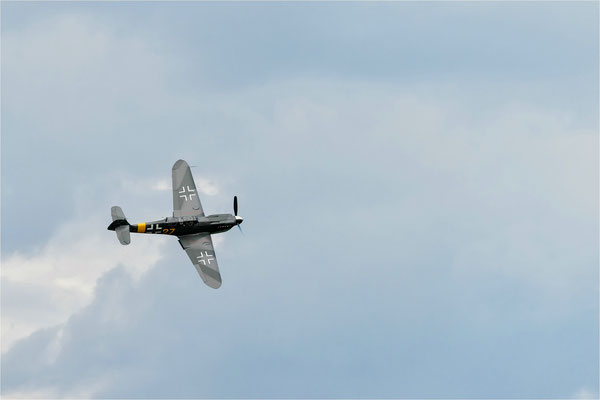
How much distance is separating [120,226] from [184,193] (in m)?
9.43

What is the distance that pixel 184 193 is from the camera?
13688 cm

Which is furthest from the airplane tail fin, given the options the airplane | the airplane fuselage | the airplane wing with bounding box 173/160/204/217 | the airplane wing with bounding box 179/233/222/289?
the airplane wing with bounding box 173/160/204/217

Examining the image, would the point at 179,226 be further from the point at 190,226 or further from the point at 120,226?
the point at 120,226

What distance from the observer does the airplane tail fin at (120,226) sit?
5128 inches

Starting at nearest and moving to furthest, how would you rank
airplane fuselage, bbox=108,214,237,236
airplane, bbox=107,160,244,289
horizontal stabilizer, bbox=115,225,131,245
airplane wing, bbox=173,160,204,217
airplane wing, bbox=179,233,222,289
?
airplane wing, bbox=179,233,222,289 → airplane, bbox=107,160,244,289 → horizontal stabilizer, bbox=115,225,131,245 → airplane fuselage, bbox=108,214,237,236 → airplane wing, bbox=173,160,204,217

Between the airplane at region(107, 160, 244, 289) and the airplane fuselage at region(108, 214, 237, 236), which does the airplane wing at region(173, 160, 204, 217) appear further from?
the airplane fuselage at region(108, 214, 237, 236)

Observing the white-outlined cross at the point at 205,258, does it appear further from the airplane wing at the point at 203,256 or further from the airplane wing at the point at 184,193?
the airplane wing at the point at 184,193

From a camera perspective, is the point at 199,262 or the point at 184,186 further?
the point at 184,186

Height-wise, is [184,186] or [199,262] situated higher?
[184,186]

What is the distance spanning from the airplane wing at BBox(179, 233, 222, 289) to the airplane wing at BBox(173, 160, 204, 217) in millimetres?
3747

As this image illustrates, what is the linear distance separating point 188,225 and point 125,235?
23.1 feet

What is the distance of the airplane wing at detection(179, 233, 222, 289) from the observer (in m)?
127

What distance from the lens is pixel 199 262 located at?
128875 millimetres

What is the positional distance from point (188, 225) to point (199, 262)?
5.58 meters
